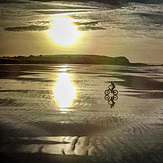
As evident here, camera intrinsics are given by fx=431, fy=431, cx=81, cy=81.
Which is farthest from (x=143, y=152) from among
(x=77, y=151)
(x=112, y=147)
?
(x=77, y=151)

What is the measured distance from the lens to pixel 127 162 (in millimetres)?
8719

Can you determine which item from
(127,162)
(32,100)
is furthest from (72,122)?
(32,100)

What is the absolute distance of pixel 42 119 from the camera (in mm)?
14859

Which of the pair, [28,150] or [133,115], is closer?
[28,150]

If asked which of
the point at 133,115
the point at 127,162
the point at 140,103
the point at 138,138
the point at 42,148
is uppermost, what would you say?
the point at 140,103

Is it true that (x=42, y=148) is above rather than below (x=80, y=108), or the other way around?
below

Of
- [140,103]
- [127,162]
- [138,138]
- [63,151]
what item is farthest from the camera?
[140,103]

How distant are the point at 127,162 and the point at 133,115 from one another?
7.64 meters

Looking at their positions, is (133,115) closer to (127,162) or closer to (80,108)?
(80,108)

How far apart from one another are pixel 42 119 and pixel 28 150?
5.20 meters

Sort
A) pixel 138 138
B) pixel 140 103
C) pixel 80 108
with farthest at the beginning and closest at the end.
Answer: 1. pixel 140 103
2. pixel 80 108
3. pixel 138 138

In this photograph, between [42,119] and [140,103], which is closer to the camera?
[42,119]

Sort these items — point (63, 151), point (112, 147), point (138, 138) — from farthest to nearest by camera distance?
point (138, 138)
point (112, 147)
point (63, 151)

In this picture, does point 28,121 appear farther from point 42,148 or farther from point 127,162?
point 127,162
